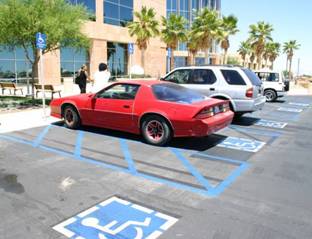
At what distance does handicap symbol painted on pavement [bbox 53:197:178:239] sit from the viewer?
3.65m

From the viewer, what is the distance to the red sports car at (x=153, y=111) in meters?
6.98

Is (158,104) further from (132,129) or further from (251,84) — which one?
(251,84)

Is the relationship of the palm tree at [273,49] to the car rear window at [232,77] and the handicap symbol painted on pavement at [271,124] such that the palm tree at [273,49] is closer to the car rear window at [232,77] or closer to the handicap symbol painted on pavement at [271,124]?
the handicap symbol painted on pavement at [271,124]

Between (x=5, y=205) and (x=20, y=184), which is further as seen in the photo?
(x=20, y=184)

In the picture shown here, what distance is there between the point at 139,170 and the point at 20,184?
78.5 inches

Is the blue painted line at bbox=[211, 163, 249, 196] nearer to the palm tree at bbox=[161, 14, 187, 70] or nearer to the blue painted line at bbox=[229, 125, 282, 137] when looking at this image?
the blue painted line at bbox=[229, 125, 282, 137]

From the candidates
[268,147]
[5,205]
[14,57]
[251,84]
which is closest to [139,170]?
[5,205]

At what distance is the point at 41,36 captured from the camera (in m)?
10.3

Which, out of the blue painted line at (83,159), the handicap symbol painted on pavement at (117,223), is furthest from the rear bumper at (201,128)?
the handicap symbol painted on pavement at (117,223)

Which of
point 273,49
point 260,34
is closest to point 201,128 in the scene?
point 260,34

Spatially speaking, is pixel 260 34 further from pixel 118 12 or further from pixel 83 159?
pixel 83 159

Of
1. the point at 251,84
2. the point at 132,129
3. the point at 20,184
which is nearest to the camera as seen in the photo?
the point at 20,184

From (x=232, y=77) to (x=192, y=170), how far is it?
5177 millimetres

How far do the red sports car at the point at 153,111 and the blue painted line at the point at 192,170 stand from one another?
1.52 feet
